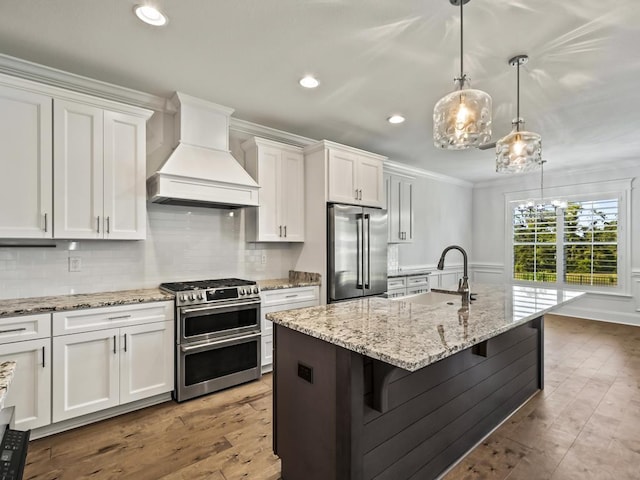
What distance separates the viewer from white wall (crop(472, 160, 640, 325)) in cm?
543

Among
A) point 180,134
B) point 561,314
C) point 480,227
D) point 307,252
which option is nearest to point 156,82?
point 180,134

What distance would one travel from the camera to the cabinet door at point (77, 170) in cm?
248

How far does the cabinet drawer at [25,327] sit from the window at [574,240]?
6.00 metres

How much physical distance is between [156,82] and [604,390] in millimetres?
4790

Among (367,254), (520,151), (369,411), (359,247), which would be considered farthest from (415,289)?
(369,411)

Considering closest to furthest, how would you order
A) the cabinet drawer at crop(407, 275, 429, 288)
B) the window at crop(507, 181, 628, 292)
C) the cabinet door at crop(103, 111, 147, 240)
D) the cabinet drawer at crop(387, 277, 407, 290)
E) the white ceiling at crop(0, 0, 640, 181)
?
the white ceiling at crop(0, 0, 640, 181) → the cabinet door at crop(103, 111, 147, 240) → the cabinet drawer at crop(387, 277, 407, 290) → the cabinet drawer at crop(407, 275, 429, 288) → the window at crop(507, 181, 628, 292)

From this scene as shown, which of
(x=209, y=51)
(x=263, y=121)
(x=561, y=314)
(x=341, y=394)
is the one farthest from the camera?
(x=561, y=314)

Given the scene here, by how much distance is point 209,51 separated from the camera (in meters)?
2.37

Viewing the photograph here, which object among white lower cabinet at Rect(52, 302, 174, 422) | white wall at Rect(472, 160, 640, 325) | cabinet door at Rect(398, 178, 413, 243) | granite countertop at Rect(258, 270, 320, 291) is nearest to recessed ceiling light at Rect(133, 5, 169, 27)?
white lower cabinet at Rect(52, 302, 174, 422)

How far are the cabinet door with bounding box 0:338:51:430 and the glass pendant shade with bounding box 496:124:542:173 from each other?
346 centimetres

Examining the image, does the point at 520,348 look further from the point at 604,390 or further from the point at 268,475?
the point at 268,475

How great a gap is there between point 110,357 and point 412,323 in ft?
7.31

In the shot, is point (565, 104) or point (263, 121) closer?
point (565, 104)

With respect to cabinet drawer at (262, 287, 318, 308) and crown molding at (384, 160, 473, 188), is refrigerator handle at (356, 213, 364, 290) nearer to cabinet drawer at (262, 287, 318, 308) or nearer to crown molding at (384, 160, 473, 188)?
cabinet drawer at (262, 287, 318, 308)
